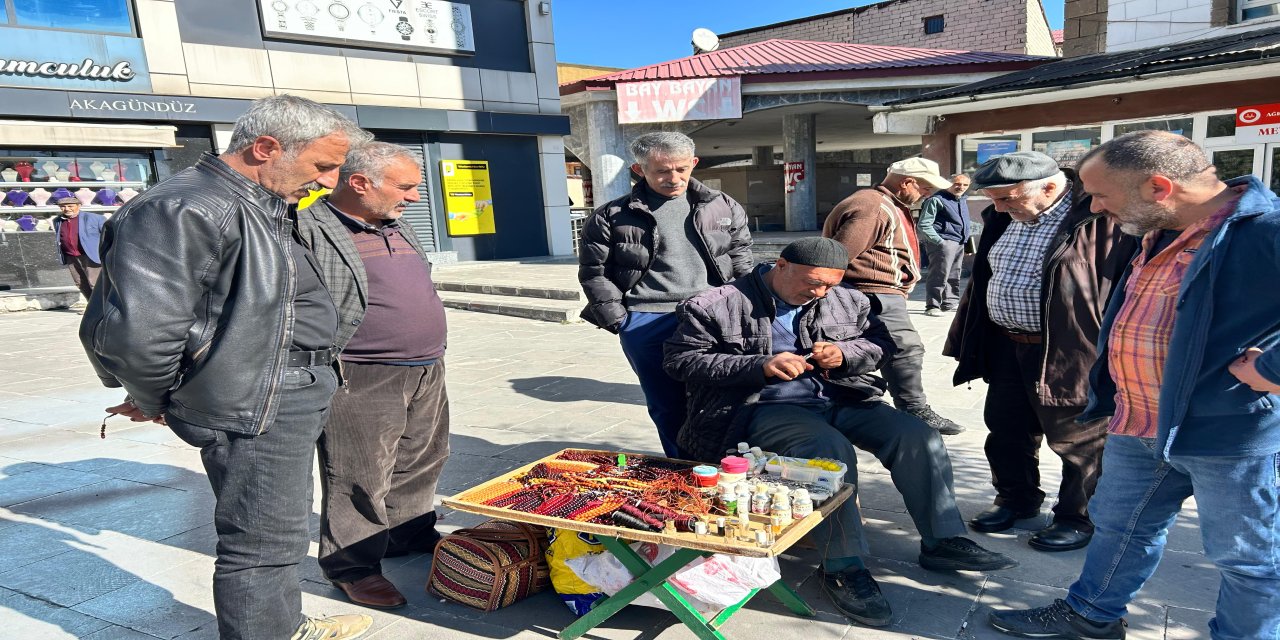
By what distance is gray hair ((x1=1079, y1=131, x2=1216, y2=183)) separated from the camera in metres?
2.05

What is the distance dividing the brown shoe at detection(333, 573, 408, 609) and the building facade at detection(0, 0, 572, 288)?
11864 mm

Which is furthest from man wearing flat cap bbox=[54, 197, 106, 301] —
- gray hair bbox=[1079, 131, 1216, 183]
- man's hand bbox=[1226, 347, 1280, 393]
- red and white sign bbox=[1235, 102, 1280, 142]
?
red and white sign bbox=[1235, 102, 1280, 142]

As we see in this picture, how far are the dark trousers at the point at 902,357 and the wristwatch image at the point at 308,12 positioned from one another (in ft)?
40.7

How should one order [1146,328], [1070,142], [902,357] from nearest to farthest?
[1146,328] < [902,357] < [1070,142]

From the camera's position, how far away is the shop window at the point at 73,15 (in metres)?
11.1

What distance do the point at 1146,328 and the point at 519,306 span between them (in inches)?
333

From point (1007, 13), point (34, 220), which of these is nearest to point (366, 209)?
point (34, 220)

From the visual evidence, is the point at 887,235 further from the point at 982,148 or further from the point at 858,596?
the point at 982,148

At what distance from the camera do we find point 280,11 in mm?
12750

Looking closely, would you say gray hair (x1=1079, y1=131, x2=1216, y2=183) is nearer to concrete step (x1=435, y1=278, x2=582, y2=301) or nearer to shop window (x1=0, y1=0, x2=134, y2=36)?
concrete step (x1=435, y1=278, x2=582, y2=301)

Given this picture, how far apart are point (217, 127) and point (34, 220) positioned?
326 centimetres

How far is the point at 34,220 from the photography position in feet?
39.8

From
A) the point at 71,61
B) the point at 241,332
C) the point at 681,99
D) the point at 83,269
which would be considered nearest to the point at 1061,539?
the point at 241,332

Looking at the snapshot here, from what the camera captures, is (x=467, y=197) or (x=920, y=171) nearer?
(x=920, y=171)
